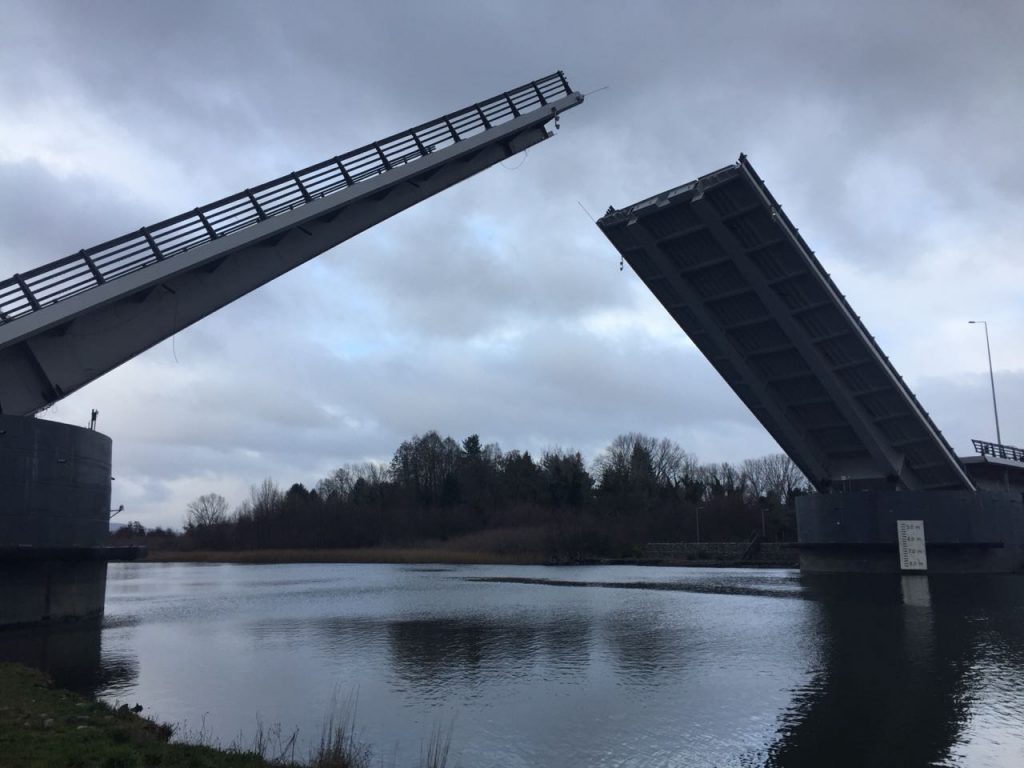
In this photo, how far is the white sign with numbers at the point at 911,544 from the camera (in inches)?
1206

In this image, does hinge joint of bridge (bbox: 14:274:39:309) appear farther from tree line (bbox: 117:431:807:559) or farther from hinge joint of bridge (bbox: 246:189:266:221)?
tree line (bbox: 117:431:807:559)

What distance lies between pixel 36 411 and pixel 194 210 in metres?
5.19

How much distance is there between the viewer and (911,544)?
3089cm

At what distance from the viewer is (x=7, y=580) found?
16.0m

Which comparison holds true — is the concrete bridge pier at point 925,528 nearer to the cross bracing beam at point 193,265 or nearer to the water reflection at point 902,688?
the water reflection at point 902,688

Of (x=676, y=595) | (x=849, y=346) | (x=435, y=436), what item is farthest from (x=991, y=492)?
(x=435, y=436)

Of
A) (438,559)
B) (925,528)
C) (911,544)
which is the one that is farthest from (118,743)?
(438,559)

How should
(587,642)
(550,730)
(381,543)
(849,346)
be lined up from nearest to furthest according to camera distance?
(550,730), (587,642), (849,346), (381,543)

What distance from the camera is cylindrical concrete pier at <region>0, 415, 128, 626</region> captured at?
15.5 metres

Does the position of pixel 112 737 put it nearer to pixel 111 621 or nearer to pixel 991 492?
pixel 111 621

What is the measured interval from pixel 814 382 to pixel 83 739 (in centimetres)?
2407

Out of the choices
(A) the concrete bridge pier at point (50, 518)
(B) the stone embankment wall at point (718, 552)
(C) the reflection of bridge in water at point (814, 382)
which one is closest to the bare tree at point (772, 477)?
(B) the stone embankment wall at point (718, 552)

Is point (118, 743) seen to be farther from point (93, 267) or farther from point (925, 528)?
point (925, 528)

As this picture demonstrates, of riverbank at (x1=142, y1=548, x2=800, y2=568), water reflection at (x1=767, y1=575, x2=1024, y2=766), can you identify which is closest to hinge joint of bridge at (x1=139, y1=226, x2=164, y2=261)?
water reflection at (x1=767, y1=575, x2=1024, y2=766)
